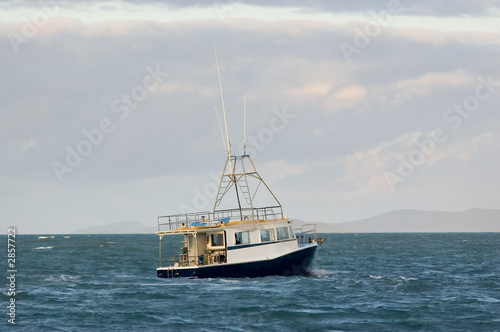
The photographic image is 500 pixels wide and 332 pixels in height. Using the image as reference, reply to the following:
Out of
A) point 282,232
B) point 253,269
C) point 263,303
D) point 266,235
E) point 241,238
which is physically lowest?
point 263,303

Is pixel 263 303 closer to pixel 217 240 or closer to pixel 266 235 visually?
pixel 266 235

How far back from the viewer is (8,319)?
32.8 m

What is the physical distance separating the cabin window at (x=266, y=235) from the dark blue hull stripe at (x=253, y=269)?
126 cm

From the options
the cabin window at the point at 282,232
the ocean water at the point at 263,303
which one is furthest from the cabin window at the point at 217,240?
the cabin window at the point at 282,232

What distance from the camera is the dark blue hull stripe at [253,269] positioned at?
43.3 meters

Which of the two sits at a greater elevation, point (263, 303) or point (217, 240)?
point (217, 240)

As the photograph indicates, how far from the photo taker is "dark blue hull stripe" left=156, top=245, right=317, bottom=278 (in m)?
43.3

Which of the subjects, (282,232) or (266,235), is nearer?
(266,235)

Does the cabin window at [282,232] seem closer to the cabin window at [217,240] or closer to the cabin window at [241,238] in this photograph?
the cabin window at [241,238]

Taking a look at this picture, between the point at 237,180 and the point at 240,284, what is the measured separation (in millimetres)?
6927

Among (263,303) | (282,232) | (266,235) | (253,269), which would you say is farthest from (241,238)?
(263,303)

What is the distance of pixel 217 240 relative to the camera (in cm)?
4488

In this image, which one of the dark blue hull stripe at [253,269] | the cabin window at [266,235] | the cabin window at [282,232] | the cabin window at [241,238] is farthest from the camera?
the cabin window at [282,232]

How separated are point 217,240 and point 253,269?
119 inches
